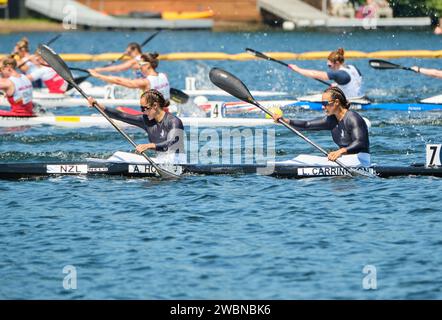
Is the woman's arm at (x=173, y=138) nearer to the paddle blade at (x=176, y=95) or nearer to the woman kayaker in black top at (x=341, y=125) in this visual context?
the woman kayaker in black top at (x=341, y=125)

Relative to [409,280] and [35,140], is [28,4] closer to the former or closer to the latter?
[35,140]

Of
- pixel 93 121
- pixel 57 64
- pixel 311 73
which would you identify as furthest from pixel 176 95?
pixel 57 64

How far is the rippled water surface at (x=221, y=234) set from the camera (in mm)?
13023

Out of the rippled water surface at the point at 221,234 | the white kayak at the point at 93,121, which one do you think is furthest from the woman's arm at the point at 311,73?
the rippled water surface at the point at 221,234

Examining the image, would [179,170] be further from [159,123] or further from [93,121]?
[93,121]

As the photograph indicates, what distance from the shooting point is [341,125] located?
59.6 ft

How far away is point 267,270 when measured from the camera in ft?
44.5

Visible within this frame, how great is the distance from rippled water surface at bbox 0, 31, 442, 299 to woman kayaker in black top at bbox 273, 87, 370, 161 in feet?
1.79

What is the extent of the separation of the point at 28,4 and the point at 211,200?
2151 inches

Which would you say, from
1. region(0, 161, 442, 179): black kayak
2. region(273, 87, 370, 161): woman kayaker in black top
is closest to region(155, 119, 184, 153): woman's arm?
region(0, 161, 442, 179): black kayak

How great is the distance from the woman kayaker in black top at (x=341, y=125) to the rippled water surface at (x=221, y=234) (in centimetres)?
55

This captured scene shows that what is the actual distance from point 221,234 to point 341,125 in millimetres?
3825

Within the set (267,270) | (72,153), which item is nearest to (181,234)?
(267,270)

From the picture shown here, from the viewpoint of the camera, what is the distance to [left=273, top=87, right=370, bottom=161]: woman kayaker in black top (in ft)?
58.9
